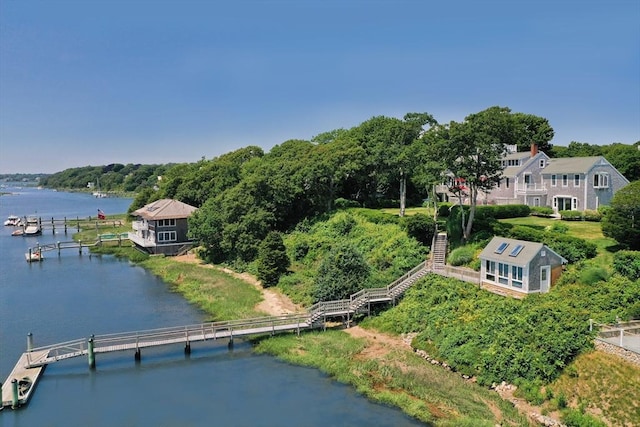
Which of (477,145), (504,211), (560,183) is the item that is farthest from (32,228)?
(560,183)

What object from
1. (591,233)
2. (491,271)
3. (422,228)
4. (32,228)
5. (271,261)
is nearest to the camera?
(491,271)

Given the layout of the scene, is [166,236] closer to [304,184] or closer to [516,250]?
[304,184]

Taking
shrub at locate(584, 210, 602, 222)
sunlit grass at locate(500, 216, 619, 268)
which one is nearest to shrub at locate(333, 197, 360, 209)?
sunlit grass at locate(500, 216, 619, 268)

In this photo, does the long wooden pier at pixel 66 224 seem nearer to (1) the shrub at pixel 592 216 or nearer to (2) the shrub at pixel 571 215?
(2) the shrub at pixel 571 215

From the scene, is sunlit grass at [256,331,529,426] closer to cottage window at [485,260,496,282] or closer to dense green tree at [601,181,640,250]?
cottage window at [485,260,496,282]

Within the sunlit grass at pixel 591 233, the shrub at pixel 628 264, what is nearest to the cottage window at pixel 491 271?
the sunlit grass at pixel 591 233

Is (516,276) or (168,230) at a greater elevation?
(168,230)

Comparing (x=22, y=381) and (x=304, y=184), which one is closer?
(x=22, y=381)

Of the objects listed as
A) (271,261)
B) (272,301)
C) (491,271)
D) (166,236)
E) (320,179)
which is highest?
(320,179)
